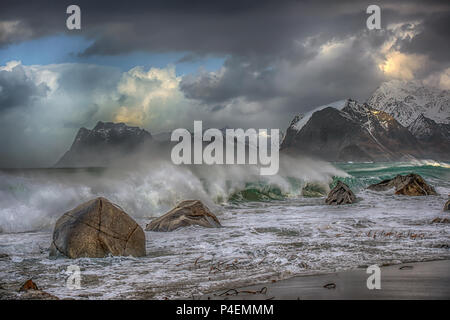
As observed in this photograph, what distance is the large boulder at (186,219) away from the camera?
449 inches

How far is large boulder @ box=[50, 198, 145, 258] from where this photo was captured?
7898mm

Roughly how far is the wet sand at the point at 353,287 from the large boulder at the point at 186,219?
5.40 m

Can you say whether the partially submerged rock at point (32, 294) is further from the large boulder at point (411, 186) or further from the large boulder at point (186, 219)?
the large boulder at point (411, 186)

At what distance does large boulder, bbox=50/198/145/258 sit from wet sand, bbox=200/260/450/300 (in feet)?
9.94

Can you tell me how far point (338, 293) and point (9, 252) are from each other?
679 centimetres

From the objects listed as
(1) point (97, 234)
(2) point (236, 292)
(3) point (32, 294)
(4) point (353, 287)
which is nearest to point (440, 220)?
Result: (4) point (353, 287)

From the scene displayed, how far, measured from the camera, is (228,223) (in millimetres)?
13234

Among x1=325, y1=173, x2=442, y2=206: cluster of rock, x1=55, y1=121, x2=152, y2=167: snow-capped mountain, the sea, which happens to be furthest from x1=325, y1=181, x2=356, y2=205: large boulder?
x1=55, y1=121, x2=152, y2=167: snow-capped mountain

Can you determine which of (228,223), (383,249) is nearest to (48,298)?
(383,249)

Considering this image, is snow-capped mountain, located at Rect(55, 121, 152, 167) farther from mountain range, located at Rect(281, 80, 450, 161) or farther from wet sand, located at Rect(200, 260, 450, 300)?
wet sand, located at Rect(200, 260, 450, 300)

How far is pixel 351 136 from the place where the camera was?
176875 mm

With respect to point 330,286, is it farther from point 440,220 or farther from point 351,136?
point 351,136

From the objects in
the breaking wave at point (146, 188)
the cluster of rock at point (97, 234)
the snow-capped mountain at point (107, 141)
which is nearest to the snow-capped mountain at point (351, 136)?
the snow-capped mountain at point (107, 141)

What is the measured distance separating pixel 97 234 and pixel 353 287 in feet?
15.4
